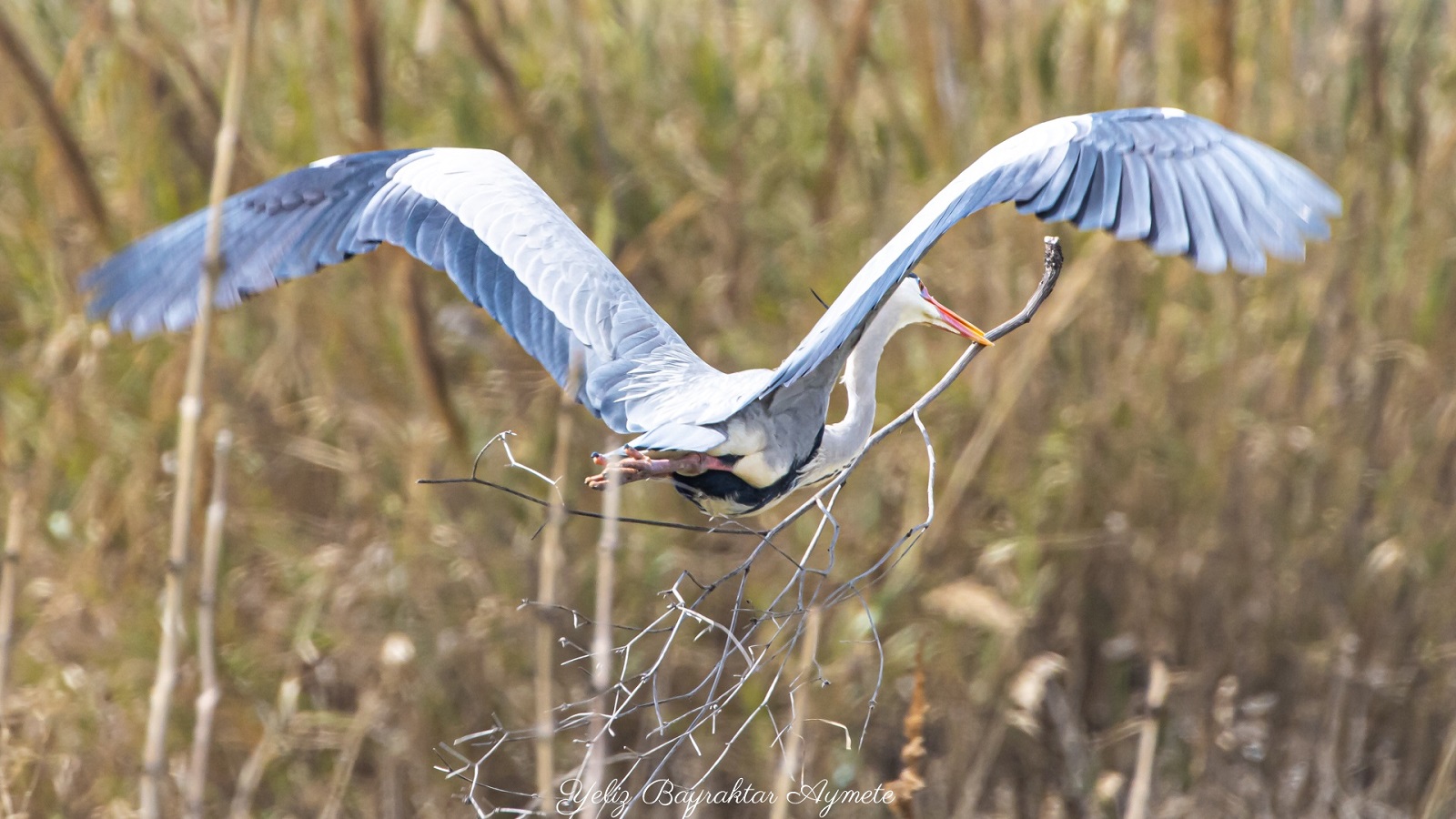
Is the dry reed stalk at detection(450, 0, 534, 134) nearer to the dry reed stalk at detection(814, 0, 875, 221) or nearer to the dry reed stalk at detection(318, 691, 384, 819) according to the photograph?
the dry reed stalk at detection(814, 0, 875, 221)

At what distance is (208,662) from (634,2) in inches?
104

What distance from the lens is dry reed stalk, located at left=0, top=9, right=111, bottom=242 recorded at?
107 inches

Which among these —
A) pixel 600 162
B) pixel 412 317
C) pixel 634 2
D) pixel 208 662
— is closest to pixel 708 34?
pixel 634 2

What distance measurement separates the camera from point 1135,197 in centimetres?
170

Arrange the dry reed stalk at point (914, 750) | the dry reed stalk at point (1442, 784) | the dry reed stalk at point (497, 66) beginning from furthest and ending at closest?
the dry reed stalk at point (497, 66)
the dry reed stalk at point (1442, 784)
the dry reed stalk at point (914, 750)

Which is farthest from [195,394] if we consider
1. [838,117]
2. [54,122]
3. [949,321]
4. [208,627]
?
[838,117]

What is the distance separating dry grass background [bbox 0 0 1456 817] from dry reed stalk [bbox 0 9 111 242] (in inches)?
0.6

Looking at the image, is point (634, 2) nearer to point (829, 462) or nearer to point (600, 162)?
point (600, 162)

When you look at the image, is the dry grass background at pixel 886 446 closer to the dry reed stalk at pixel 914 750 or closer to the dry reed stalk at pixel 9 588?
the dry reed stalk at pixel 914 750

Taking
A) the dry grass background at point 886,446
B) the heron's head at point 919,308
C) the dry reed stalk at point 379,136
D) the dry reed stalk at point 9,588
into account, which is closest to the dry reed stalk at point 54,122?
the dry grass background at point 886,446

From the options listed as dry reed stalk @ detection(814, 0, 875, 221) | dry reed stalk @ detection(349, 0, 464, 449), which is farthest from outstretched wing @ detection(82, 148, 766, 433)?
dry reed stalk @ detection(814, 0, 875, 221)

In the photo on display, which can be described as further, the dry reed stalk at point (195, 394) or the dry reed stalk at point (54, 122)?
the dry reed stalk at point (54, 122)

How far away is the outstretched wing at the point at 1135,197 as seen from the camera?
1594 millimetres

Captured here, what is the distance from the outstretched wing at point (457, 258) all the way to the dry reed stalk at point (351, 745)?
747 millimetres
